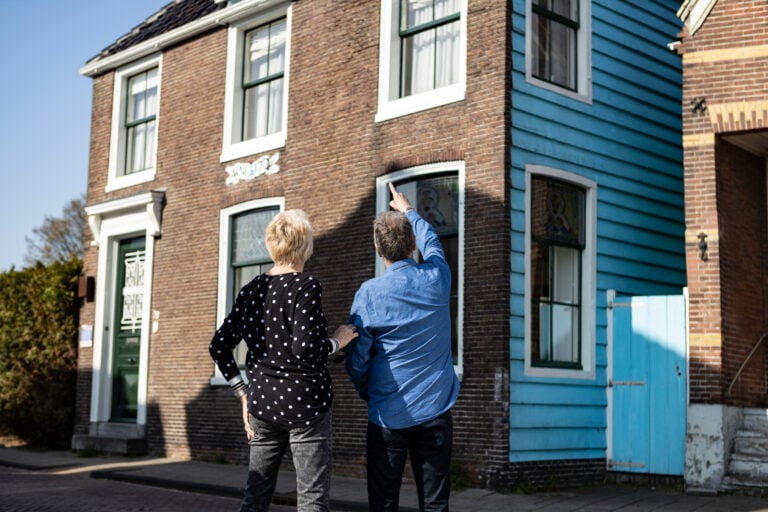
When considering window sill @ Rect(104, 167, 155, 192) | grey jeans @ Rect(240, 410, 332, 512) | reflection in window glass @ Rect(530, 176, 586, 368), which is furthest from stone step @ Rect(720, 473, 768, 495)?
window sill @ Rect(104, 167, 155, 192)

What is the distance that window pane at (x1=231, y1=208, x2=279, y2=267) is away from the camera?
45.9 feet

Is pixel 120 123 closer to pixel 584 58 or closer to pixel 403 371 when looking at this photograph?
pixel 584 58

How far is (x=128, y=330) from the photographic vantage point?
1611 centimetres

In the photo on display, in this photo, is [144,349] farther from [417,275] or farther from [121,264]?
[417,275]

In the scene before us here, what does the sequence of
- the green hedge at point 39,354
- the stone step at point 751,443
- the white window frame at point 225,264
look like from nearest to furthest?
the stone step at point 751,443 → the white window frame at point 225,264 → the green hedge at point 39,354

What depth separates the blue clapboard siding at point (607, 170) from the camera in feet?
36.0

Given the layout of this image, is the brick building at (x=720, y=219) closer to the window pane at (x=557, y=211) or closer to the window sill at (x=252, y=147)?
the window pane at (x=557, y=211)

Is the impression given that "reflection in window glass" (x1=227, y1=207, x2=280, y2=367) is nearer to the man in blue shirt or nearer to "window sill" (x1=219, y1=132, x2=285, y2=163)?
"window sill" (x1=219, y1=132, x2=285, y2=163)

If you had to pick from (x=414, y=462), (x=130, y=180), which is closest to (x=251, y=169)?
(x=130, y=180)

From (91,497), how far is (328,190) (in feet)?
16.1

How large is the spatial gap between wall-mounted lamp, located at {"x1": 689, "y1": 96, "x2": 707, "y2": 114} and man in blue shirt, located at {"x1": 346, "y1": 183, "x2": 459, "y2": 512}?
7.00 meters

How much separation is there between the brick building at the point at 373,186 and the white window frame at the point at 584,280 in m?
0.03

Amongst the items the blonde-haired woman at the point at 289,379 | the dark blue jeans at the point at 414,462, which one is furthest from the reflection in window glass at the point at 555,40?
the dark blue jeans at the point at 414,462

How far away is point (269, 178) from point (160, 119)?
10.7 feet
